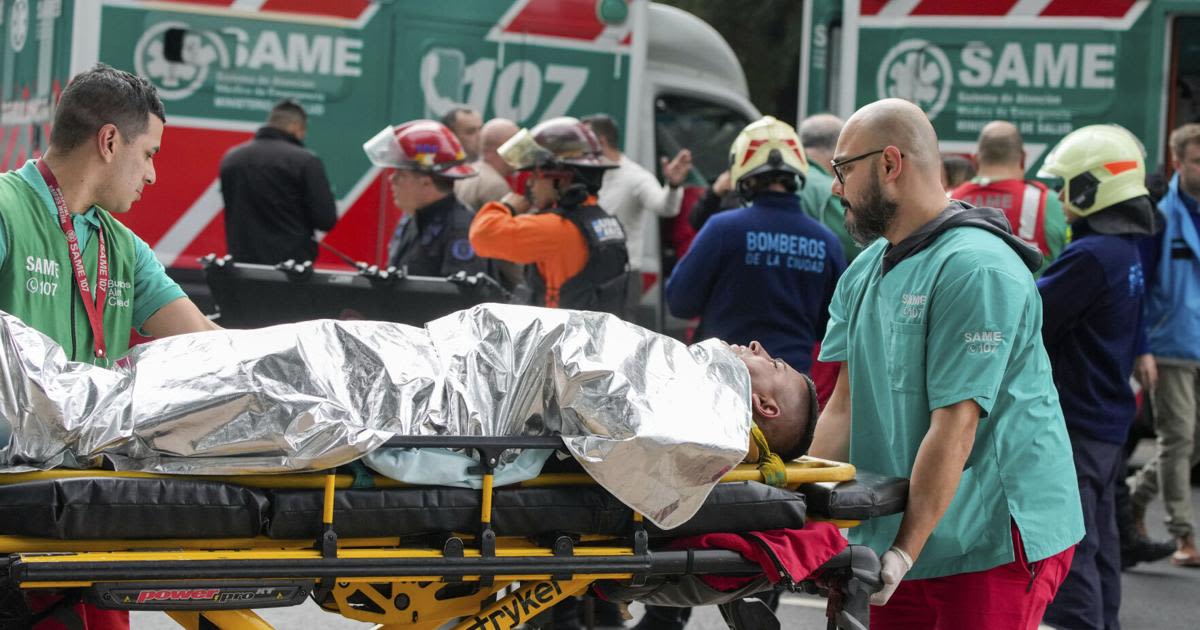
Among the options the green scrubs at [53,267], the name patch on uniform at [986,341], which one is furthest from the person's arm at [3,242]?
the name patch on uniform at [986,341]

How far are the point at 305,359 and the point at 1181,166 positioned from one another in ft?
18.1

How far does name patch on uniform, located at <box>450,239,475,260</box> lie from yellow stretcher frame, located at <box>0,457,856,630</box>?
323 centimetres

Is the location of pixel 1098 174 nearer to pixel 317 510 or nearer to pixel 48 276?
pixel 317 510

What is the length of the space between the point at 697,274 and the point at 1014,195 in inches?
70.8

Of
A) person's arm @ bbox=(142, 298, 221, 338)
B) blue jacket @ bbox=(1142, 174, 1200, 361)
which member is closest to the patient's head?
person's arm @ bbox=(142, 298, 221, 338)

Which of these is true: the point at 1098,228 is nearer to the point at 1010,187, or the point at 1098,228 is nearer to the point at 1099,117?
the point at 1010,187

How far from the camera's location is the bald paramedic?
21.3 feet

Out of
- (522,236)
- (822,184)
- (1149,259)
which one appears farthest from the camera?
(1149,259)

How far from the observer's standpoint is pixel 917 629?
348 cm

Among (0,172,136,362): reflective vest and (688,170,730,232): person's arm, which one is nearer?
(0,172,136,362): reflective vest

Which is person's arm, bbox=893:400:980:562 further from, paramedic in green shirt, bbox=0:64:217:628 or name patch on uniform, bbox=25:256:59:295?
name patch on uniform, bbox=25:256:59:295

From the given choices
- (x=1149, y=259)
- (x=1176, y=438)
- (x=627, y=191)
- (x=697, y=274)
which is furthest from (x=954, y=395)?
(x=627, y=191)

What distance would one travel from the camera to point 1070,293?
479 centimetres

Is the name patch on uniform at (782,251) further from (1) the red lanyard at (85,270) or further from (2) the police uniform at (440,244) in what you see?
(1) the red lanyard at (85,270)
